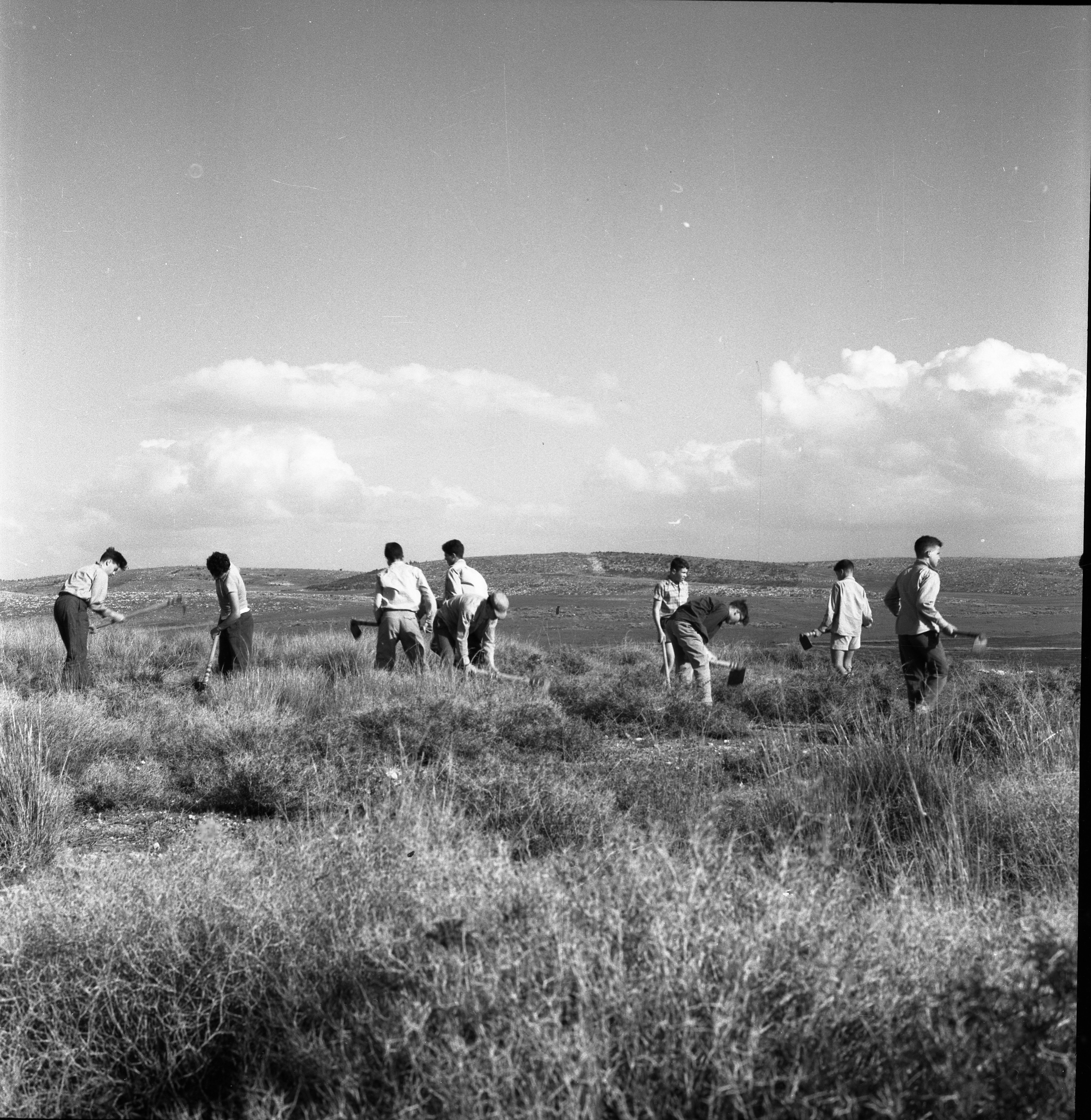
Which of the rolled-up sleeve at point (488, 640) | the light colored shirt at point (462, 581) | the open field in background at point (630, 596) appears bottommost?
the open field in background at point (630, 596)

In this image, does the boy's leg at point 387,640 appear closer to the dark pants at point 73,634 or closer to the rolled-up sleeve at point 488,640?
the rolled-up sleeve at point 488,640

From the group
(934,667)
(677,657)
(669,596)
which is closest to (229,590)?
(669,596)

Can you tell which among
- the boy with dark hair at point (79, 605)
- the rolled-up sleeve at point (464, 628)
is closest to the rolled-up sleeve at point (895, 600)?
the rolled-up sleeve at point (464, 628)

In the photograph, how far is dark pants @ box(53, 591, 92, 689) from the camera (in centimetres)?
1140

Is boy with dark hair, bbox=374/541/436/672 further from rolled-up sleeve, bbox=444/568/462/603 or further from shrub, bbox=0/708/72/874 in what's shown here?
shrub, bbox=0/708/72/874

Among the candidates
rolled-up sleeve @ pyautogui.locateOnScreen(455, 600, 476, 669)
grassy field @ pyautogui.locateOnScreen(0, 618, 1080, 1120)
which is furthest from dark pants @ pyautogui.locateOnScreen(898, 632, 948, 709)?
rolled-up sleeve @ pyautogui.locateOnScreen(455, 600, 476, 669)

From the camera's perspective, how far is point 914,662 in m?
9.80

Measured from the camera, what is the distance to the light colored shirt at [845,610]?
11.9 metres

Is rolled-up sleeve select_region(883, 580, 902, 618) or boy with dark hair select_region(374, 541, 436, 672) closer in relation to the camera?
rolled-up sleeve select_region(883, 580, 902, 618)

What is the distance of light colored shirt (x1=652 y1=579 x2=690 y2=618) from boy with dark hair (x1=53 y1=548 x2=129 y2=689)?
6.55 metres

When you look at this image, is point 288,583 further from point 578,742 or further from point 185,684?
point 578,742

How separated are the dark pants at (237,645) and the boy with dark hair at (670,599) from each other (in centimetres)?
496

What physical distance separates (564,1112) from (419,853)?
118cm

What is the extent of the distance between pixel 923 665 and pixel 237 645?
764 centimetres
